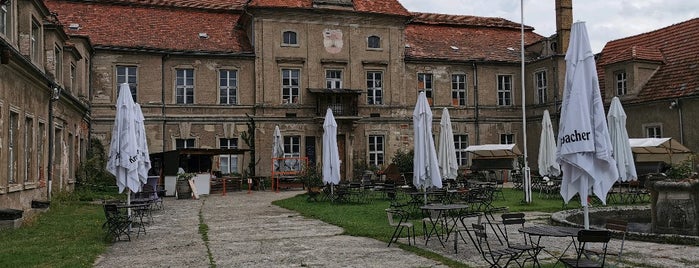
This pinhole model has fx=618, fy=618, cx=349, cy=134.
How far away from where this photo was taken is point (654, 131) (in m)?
28.8

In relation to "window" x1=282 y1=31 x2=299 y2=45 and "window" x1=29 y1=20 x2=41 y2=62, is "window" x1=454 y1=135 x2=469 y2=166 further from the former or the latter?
"window" x1=29 y1=20 x2=41 y2=62

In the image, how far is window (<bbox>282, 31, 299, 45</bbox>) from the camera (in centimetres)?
3173

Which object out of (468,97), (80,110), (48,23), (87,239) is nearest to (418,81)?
(468,97)

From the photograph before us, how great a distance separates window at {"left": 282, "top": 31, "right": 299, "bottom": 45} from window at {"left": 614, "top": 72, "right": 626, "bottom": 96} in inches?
637

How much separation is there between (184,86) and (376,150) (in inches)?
414

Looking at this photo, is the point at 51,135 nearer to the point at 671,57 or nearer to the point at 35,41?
the point at 35,41

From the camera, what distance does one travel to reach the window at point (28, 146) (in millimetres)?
16217

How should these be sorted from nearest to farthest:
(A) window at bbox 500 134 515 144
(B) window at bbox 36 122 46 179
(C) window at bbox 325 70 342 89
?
(B) window at bbox 36 122 46 179, (C) window at bbox 325 70 342 89, (A) window at bbox 500 134 515 144

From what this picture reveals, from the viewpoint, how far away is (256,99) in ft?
102

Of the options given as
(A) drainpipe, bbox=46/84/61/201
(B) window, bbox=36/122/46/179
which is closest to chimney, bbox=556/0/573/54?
(A) drainpipe, bbox=46/84/61/201

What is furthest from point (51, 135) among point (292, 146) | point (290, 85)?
point (290, 85)

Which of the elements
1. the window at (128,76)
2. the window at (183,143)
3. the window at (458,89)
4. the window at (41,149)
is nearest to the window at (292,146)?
the window at (183,143)

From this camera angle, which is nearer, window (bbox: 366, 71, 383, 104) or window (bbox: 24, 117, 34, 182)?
window (bbox: 24, 117, 34, 182)

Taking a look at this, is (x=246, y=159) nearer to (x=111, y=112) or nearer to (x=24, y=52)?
(x=111, y=112)
